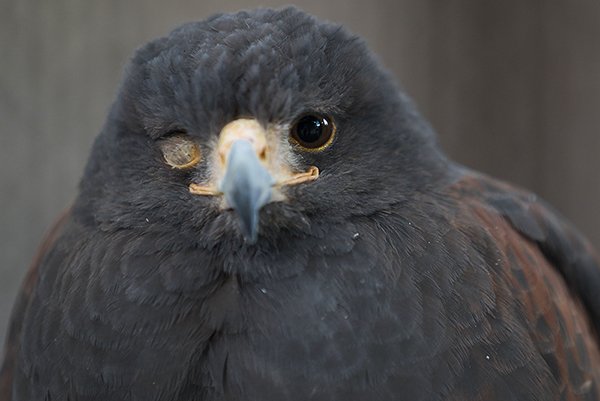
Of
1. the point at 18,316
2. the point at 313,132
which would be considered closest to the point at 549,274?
the point at 313,132

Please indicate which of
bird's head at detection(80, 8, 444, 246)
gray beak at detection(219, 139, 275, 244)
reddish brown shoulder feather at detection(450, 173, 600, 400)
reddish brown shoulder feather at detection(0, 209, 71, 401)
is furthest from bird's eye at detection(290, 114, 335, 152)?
reddish brown shoulder feather at detection(0, 209, 71, 401)

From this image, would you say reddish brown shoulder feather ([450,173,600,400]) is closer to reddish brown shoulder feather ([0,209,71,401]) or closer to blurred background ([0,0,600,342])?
reddish brown shoulder feather ([0,209,71,401])

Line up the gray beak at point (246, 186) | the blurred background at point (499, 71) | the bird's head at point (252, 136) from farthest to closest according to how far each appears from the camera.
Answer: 1. the blurred background at point (499, 71)
2. the bird's head at point (252, 136)
3. the gray beak at point (246, 186)

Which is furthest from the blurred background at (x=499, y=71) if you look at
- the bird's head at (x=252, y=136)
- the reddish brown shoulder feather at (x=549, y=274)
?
the reddish brown shoulder feather at (x=549, y=274)

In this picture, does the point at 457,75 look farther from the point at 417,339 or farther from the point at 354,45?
the point at 417,339

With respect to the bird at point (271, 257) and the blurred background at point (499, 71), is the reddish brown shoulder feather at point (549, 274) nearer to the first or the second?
the bird at point (271, 257)

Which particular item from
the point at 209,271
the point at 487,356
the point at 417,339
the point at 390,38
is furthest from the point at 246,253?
the point at 390,38

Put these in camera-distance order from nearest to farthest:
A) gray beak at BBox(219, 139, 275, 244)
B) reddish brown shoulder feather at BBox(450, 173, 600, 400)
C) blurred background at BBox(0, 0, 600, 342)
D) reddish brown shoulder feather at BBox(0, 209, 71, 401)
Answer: gray beak at BBox(219, 139, 275, 244) → reddish brown shoulder feather at BBox(450, 173, 600, 400) → reddish brown shoulder feather at BBox(0, 209, 71, 401) → blurred background at BBox(0, 0, 600, 342)
